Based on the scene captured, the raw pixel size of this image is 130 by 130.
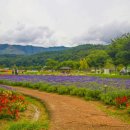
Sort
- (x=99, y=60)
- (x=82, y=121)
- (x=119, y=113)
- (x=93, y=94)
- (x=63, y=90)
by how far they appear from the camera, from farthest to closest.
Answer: (x=99, y=60)
(x=63, y=90)
(x=93, y=94)
(x=119, y=113)
(x=82, y=121)

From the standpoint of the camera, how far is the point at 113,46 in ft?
263

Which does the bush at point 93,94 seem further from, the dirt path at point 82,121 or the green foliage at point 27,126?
the green foliage at point 27,126

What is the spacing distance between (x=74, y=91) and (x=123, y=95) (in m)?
5.09

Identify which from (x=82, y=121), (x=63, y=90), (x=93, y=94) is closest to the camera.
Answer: (x=82, y=121)

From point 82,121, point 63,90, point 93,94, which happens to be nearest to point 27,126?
point 82,121

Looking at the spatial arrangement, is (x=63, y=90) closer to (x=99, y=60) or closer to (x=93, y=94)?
(x=93, y=94)

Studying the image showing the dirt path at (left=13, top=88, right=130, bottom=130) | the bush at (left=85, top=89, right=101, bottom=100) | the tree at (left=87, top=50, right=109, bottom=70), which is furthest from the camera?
the tree at (left=87, top=50, right=109, bottom=70)

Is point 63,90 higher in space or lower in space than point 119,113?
higher

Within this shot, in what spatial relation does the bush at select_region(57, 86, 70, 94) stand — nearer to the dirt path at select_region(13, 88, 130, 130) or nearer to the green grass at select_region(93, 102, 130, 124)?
the green grass at select_region(93, 102, 130, 124)

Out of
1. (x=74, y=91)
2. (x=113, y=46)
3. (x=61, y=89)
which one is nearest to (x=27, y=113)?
(x=74, y=91)

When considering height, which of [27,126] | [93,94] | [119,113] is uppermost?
[93,94]

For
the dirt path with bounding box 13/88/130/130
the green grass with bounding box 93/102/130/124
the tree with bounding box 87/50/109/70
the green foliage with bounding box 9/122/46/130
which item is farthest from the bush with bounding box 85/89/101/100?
the tree with bounding box 87/50/109/70

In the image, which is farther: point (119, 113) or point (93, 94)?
point (93, 94)

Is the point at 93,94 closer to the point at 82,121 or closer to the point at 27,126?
the point at 82,121
